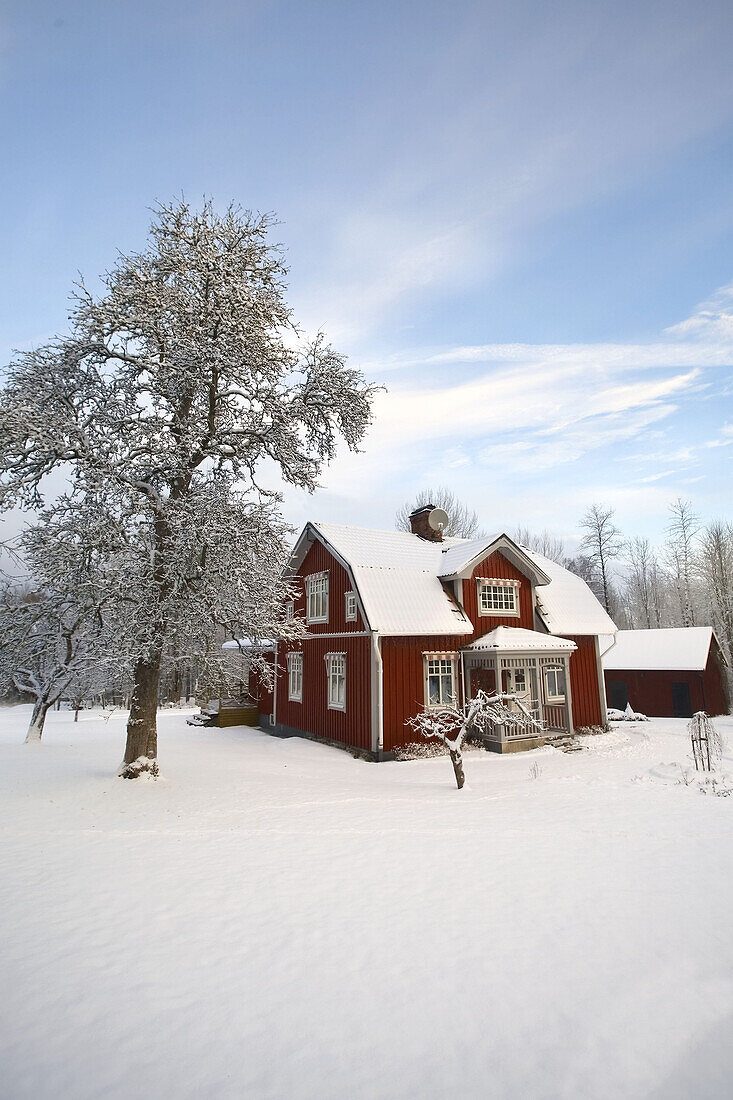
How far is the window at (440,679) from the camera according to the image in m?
18.1

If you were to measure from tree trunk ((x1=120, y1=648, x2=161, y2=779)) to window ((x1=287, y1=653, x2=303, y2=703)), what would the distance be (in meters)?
9.57

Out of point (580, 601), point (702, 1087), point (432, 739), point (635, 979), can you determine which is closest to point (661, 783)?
point (432, 739)

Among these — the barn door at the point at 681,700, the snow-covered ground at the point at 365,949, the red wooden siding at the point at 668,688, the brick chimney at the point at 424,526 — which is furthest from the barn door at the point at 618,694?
the snow-covered ground at the point at 365,949

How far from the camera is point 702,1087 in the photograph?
384 centimetres

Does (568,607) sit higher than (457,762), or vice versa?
(568,607)

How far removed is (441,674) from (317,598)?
5419 millimetres

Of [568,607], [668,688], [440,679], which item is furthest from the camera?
[668,688]

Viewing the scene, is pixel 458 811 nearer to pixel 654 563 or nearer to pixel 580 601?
pixel 580 601

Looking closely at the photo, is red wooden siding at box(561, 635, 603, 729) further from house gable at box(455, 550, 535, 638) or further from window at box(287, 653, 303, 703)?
window at box(287, 653, 303, 703)

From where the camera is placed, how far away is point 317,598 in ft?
69.2

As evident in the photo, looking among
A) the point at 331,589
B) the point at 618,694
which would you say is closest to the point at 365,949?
the point at 331,589

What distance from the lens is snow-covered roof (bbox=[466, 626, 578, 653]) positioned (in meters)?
18.4

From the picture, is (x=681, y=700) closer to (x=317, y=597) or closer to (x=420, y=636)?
(x=420, y=636)

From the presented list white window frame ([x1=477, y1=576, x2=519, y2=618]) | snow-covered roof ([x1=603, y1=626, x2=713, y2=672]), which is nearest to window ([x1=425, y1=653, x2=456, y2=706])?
white window frame ([x1=477, y1=576, x2=519, y2=618])
